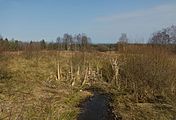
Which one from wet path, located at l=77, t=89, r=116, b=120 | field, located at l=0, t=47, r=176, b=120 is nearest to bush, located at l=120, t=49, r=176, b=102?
field, located at l=0, t=47, r=176, b=120

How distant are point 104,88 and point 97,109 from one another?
5916 millimetres

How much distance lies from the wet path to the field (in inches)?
13.3

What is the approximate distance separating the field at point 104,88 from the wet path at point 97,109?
34 cm

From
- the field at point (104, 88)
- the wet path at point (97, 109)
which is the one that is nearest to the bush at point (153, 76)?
the field at point (104, 88)

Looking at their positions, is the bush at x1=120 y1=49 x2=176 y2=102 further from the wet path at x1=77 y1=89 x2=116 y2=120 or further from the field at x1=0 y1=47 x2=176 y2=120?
the wet path at x1=77 y1=89 x2=116 y2=120

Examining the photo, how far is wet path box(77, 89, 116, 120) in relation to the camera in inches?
655

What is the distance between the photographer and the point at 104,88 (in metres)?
24.4

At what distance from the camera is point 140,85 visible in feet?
65.3

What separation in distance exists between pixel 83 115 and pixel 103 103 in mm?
3651

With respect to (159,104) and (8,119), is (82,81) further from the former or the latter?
(8,119)

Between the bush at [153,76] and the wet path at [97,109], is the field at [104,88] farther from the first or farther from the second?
the wet path at [97,109]

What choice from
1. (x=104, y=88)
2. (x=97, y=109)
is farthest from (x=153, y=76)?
(x=104, y=88)

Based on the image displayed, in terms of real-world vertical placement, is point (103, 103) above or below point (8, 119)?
below

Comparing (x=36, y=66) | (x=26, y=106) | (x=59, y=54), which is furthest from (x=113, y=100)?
(x=59, y=54)
